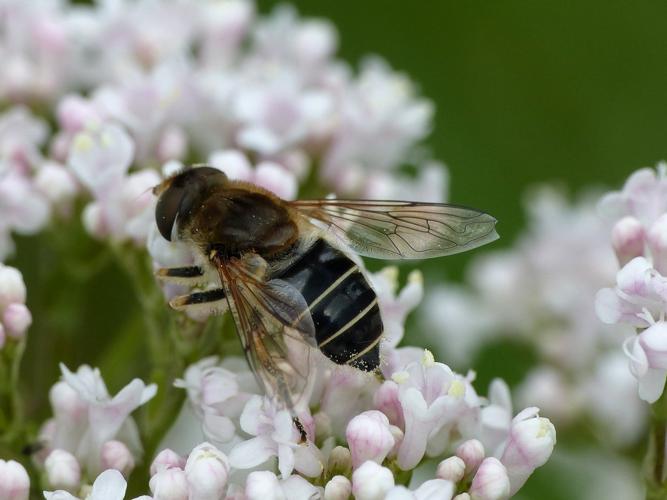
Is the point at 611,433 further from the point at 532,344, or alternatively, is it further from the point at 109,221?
the point at 109,221

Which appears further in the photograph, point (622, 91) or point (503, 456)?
point (622, 91)

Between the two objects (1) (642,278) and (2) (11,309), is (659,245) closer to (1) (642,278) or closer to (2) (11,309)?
(1) (642,278)

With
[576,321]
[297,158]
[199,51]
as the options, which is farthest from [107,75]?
[576,321]

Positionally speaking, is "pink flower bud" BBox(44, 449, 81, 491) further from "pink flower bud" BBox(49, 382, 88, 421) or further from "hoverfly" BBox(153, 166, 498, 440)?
"hoverfly" BBox(153, 166, 498, 440)

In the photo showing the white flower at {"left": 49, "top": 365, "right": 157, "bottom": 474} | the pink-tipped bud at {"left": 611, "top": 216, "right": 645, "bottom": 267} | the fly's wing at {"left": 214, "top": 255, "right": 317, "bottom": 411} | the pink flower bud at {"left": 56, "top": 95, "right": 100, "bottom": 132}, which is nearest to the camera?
the fly's wing at {"left": 214, "top": 255, "right": 317, "bottom": 411}

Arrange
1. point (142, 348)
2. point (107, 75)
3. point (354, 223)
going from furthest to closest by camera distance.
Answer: point (107, 75) → point (142, 348) → point (354, 223)

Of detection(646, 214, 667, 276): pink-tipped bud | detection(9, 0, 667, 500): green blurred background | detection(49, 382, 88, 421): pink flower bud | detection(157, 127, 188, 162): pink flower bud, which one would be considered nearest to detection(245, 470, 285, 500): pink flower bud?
detection(49, 382, 88, 421): pink flower bud
